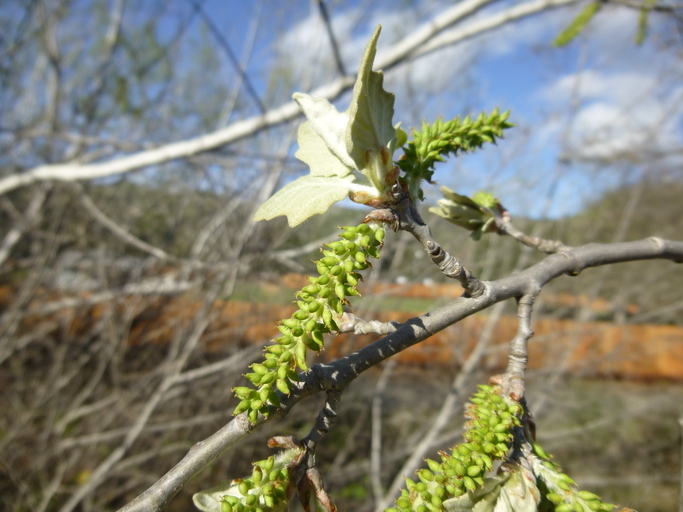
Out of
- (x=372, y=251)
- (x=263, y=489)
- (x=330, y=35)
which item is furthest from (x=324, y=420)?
(x=330, y=35)

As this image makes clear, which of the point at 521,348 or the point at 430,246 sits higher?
the point at 430,246

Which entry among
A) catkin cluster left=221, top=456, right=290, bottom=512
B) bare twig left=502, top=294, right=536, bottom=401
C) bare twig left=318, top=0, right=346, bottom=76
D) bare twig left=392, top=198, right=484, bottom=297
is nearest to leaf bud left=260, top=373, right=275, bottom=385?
catkin cluster left=221, top=456, right=290, bottom=512

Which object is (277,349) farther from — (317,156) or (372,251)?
(317,156)

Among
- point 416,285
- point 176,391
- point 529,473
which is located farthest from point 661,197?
point 529,473

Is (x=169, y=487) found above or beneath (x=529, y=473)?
Answer: above

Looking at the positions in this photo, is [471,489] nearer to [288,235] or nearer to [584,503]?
[584,503]

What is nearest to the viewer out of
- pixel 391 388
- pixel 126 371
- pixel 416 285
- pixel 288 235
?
pixel 288 235
